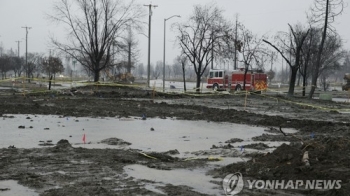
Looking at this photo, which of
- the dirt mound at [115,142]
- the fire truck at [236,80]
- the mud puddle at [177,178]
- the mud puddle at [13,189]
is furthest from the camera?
the fire truck at [236,80]

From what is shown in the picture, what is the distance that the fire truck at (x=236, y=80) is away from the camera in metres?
49.4

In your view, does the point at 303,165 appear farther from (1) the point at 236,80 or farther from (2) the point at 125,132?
(1) the point at 236,80

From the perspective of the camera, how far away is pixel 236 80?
50531 mm

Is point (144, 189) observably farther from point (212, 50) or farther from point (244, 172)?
point (212, 50)

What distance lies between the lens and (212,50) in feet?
148

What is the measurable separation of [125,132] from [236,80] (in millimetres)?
37697

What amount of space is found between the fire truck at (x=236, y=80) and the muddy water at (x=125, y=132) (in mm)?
32546

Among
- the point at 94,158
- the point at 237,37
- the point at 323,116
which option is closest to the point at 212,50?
the point at 237,37

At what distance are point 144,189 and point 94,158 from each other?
9.01 feet

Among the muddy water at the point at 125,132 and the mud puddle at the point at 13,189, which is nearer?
the mud puddle at the point at 13,189

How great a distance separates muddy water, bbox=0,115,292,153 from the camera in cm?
1163

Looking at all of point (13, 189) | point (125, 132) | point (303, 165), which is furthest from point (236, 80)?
point (13, 189)

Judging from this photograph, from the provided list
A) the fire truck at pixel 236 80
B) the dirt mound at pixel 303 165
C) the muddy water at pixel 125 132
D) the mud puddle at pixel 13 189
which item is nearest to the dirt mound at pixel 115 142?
the muddy water at pixel 125 132

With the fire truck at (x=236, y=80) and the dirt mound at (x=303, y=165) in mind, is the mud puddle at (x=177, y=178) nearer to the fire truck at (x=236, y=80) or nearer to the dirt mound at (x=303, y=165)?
the dirt mound at (x=303, y=165)
